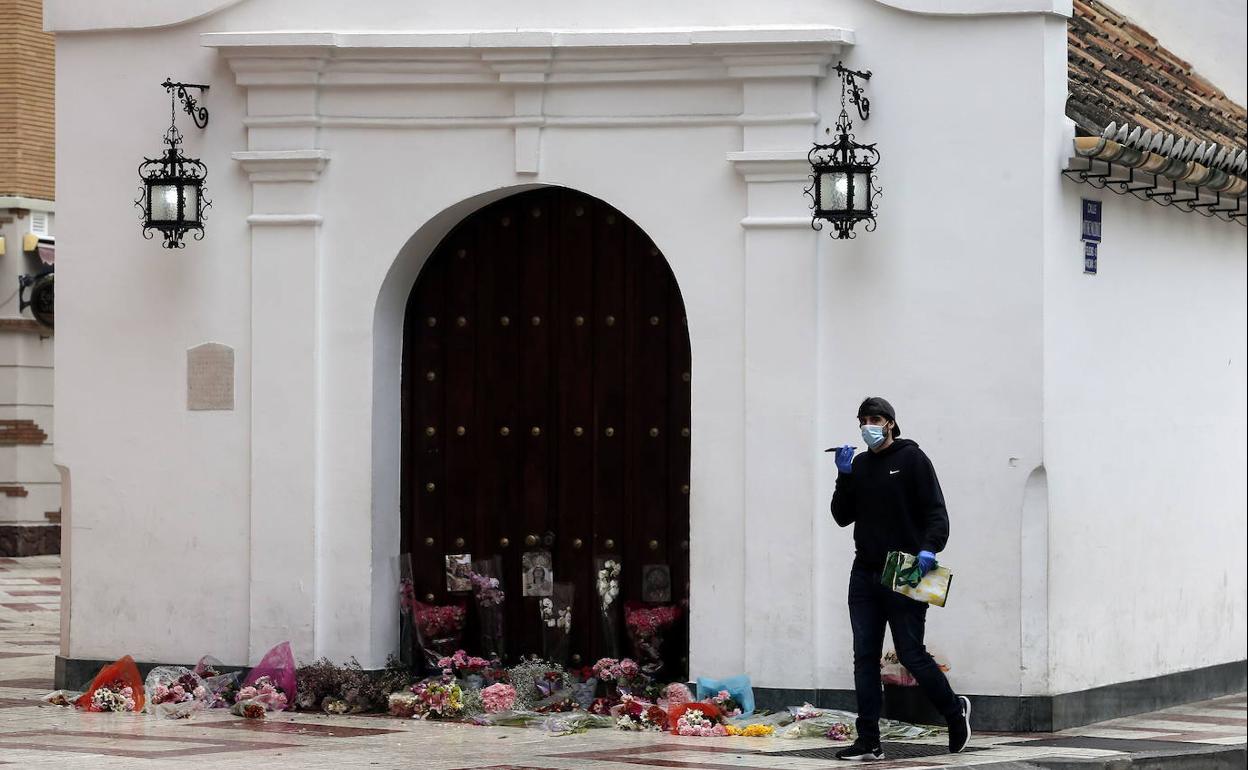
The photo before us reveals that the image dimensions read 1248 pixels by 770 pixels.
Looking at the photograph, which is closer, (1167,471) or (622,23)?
(622,23)

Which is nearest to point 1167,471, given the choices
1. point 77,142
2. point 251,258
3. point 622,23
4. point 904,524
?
point 904,524

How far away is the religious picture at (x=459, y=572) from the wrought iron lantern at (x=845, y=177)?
9.48ft

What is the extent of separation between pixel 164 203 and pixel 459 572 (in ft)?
8.98

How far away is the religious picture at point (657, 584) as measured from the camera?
12.3 meters

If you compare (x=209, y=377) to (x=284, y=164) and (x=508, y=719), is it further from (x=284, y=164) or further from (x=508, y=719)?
(x=508, y=719)

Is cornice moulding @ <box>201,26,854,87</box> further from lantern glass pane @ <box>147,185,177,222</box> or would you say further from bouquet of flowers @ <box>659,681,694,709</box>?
bouquet of flowers @ <box>659,681,694,709</box>

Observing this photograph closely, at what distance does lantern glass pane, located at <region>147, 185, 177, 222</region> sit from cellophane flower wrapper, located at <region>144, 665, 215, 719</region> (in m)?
2.61

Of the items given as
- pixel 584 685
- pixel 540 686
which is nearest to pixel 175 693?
pixel 540 686

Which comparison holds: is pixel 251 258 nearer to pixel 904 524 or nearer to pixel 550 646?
pixel 550 646

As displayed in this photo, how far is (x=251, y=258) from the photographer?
12.5m

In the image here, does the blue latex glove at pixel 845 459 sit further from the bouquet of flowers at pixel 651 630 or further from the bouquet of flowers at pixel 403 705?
the bouquet of flowers at pixel 403 705

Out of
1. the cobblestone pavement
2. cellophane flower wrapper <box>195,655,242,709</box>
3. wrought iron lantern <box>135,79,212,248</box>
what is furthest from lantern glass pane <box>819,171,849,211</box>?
cellophane flower wrapper <box>195,655,242,709</box>

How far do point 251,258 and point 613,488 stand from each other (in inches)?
98.2

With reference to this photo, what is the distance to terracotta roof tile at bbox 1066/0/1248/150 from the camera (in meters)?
12.7
